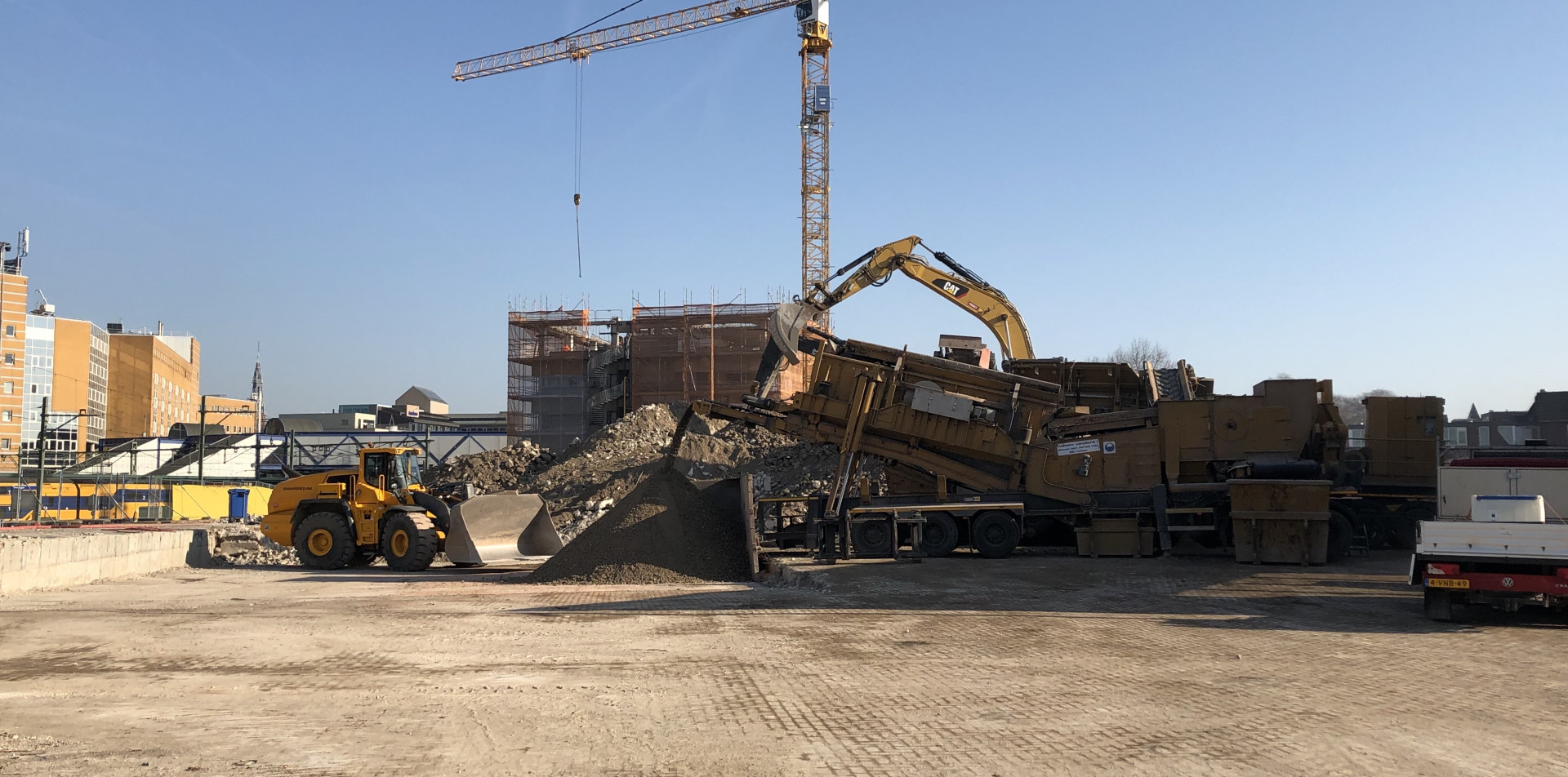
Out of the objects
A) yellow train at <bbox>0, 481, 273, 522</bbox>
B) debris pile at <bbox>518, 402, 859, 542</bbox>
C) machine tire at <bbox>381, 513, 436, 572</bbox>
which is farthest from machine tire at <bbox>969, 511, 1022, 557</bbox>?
yellow train at <bbox>0, 481, 273, 522</bbox>

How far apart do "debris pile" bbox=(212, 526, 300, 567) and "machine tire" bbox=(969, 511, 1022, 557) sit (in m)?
14.0

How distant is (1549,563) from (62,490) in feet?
156

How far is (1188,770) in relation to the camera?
572 cm

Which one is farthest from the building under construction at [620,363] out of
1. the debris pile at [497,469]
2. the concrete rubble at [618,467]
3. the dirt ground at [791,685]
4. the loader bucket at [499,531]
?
the dirt ground at [791,685]

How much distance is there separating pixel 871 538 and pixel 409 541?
8.50 meters

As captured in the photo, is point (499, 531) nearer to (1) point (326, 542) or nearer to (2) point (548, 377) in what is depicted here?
(1) point (326, 542)

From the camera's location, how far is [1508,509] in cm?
1151

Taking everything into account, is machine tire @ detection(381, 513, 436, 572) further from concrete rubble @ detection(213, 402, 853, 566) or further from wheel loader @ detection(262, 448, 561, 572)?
concrete rubble @ detection(213, 402, 853, 566)

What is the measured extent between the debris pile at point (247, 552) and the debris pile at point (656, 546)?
860cm

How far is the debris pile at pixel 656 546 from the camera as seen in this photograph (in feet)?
52.0

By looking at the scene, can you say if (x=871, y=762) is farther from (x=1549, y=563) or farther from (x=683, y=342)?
(x=683, y=342)

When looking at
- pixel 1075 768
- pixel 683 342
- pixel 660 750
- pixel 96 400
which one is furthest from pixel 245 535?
pixel 96 400

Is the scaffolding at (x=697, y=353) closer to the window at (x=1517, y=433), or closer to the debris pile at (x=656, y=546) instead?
the window at (x=1517, y=433)

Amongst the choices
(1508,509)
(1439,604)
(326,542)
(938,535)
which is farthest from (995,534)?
(326,542)
